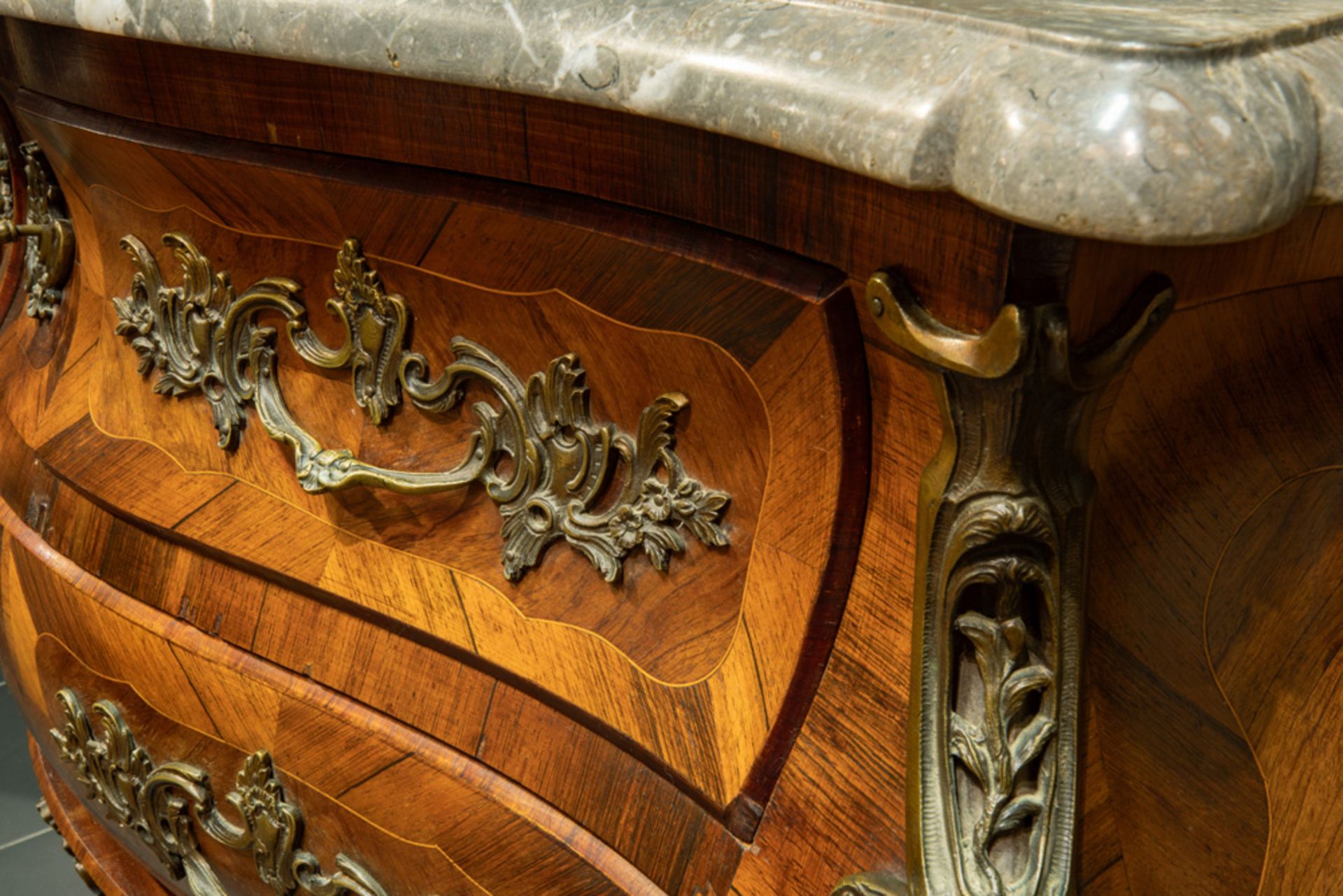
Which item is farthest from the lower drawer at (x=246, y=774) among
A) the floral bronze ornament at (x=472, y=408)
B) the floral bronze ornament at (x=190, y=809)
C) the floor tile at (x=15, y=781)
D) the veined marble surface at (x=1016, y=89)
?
the floor tile at (x=15, y=781)

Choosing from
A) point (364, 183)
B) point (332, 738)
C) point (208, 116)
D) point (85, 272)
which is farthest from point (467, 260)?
point (85, 272)

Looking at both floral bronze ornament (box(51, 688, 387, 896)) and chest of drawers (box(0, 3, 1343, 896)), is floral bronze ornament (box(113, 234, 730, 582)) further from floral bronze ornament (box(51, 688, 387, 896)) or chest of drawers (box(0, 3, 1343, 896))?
floral bronze ornament (box(51, 688, 387, 896))

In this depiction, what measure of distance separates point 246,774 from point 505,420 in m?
0.28

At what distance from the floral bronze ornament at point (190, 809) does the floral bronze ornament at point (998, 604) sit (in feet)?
1.17

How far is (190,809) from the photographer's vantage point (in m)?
0.77

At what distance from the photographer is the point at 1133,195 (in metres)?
0.29

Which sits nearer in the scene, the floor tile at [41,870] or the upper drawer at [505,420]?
the upper drawer at [505,420]

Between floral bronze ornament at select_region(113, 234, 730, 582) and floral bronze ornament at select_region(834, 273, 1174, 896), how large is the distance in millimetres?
114

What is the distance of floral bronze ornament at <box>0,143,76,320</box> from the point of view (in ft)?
2.63

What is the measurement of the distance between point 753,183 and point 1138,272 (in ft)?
0.38

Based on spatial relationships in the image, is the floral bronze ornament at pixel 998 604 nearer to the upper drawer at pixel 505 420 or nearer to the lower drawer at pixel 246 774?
the upper drawer at pixel 505 420

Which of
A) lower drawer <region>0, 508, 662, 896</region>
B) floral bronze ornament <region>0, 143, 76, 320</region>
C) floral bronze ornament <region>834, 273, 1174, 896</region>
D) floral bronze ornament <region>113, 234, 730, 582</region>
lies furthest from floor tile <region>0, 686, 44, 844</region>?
floral bronze ornament <region>834, 273, 1174, 896</region>

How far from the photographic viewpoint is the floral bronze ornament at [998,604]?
351 mm

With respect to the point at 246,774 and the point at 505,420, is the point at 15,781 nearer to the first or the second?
the point at 246,774
